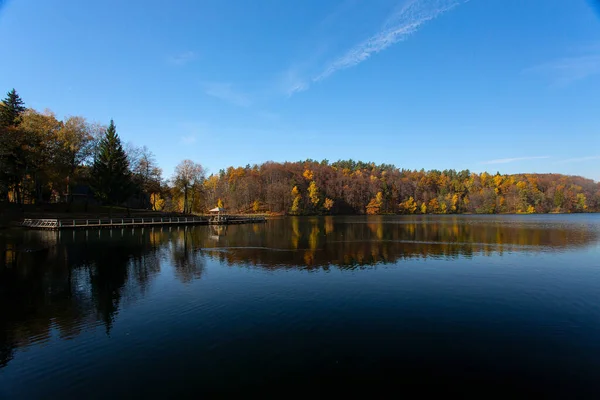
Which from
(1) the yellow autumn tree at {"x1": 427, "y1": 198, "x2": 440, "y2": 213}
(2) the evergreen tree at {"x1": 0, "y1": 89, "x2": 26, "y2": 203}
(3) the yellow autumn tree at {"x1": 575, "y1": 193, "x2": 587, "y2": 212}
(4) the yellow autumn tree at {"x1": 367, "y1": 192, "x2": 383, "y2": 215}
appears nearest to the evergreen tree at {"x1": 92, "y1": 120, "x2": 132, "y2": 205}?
(2) the evergreen tree at {"x1": 0, "y1": 89, "x2": 26, "y2": 203}

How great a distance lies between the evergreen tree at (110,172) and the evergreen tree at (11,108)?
12.5 meters

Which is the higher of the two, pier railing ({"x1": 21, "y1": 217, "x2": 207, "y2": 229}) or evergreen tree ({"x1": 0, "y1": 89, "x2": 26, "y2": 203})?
evergreen tree ({"x1": 0, "y1": 89, "x2": 26, "y2": 203})

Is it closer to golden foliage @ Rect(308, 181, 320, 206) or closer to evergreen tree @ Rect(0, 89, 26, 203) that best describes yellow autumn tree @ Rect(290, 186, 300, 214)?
golden foliage @ Rect(308, 181, 320, 206)

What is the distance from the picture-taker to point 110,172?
5903 centimetres

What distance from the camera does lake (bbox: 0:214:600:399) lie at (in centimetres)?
825

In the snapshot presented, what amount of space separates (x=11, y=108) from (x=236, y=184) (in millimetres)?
66190

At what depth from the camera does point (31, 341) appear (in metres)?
10.4

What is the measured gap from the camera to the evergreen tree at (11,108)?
5378 centimetres

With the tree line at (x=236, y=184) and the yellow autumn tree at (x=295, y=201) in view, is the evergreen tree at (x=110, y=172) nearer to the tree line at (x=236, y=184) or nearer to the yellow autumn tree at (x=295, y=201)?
the tree line at (x=236, y=184)

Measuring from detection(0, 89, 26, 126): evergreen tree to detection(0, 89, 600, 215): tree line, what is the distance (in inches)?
7.8

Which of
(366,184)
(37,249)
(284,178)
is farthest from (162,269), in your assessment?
(366,184)

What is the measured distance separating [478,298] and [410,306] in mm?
3673

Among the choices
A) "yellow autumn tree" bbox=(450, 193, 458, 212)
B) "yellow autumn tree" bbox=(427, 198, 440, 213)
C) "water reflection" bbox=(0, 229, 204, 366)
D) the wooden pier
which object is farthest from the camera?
"yellow autumn tree" bbox=(427, 198, 440, 213)

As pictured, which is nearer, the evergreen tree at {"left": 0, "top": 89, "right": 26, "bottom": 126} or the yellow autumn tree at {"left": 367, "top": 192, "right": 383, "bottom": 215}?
the evergreen tree at {"left": 0, "top": 89, "right": 26, "bottom": 126}
